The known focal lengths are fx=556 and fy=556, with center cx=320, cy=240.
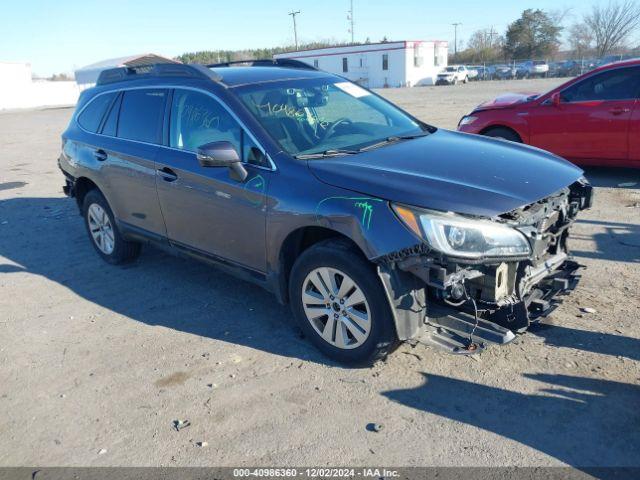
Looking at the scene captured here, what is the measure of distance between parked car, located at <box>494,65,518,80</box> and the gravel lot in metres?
52.7

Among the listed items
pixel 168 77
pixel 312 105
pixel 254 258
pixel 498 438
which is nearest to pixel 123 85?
pixel 168 77

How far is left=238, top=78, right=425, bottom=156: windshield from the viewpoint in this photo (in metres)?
4.09

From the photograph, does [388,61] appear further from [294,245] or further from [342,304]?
[342,304]

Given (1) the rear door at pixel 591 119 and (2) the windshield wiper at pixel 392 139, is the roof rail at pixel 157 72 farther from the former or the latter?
(1) the rear door at pixel 591 119

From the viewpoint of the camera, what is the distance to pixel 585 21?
2547 inches

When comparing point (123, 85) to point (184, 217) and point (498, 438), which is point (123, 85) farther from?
point (498, 438)

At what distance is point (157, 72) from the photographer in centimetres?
502

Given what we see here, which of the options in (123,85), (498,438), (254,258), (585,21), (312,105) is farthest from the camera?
(585,21)

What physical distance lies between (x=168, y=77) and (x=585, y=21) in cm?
7205

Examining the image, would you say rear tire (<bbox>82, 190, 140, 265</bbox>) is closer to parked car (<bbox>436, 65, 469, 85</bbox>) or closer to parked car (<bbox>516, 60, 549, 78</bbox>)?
parked car (<bbox>436, 65, 469, 85</bbox>)

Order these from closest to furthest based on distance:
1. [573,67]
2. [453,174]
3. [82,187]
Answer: [453,174] < [82,187] < [573,67]

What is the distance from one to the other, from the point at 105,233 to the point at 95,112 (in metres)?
1.28

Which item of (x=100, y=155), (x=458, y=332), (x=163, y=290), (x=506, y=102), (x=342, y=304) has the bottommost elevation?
(x=163, y=290)

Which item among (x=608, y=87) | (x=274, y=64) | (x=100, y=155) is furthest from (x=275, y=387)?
(x=608, y=87)
